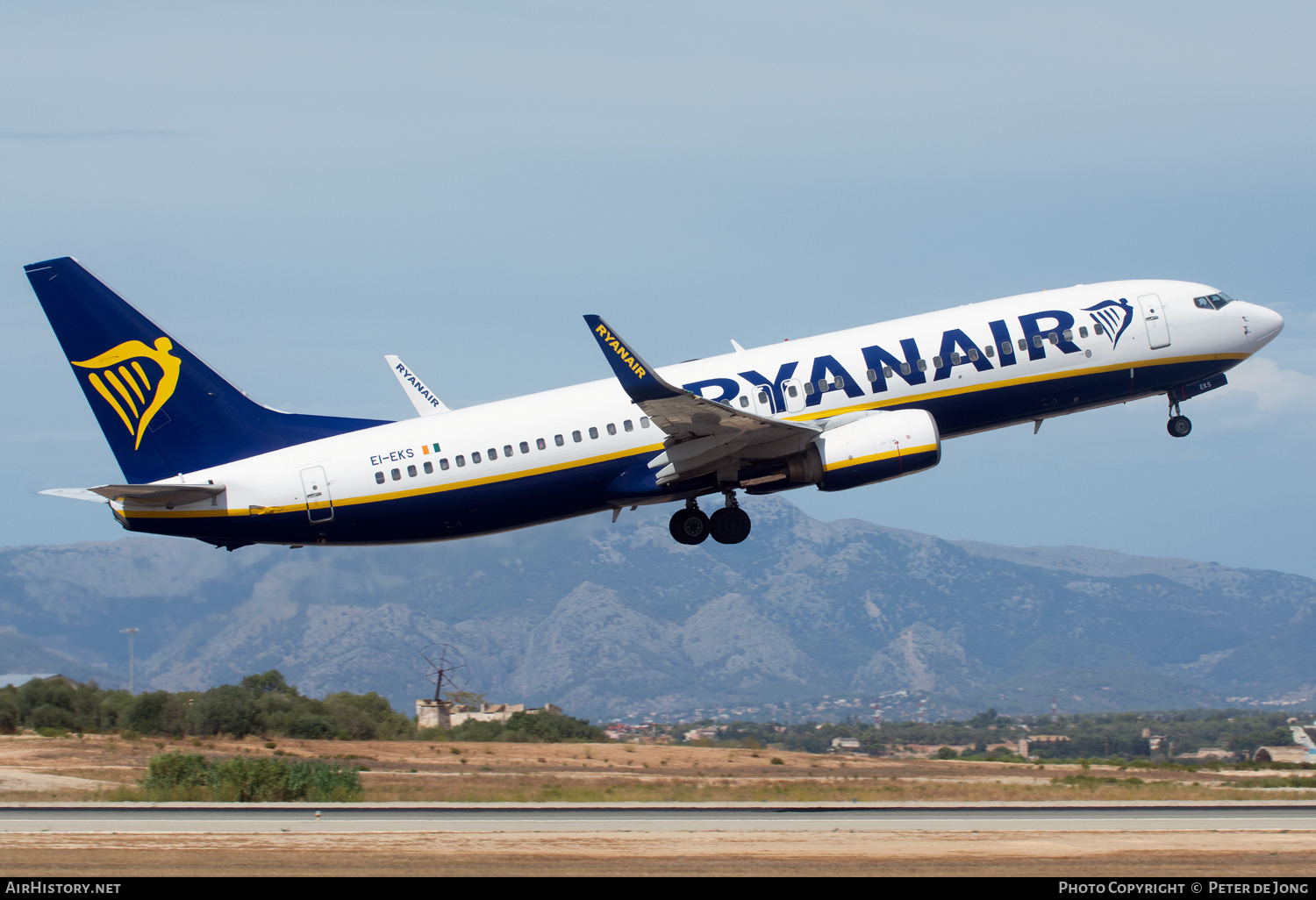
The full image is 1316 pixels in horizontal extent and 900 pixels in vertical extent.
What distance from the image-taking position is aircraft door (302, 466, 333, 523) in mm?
38281

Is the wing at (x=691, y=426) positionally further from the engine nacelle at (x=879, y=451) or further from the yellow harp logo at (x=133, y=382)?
the yellow harp logo at (x=133, y=382)

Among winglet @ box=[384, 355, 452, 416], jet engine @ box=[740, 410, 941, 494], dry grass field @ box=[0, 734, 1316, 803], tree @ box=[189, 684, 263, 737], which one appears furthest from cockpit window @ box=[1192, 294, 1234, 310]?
tree @ box=[189, 684, 263, 737]

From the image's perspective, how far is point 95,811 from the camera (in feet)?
115

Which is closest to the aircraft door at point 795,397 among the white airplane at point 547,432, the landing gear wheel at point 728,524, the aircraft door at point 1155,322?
the white airplane at point 547,432

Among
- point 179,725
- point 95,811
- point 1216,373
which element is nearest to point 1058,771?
point 1216,373

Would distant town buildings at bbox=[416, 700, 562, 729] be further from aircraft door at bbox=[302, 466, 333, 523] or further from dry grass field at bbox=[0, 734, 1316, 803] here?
aircraft door at bbox=[302, 466, 333, 523]

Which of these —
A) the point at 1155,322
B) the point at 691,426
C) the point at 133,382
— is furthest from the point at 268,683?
the point at 1155,322

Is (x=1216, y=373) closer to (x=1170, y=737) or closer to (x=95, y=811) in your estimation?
(x=95, y=811)

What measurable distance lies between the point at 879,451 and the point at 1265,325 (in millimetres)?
15777

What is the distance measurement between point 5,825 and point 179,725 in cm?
3697

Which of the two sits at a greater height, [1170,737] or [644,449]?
[644,449]

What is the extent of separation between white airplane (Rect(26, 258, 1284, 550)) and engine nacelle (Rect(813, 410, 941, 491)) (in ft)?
0.17

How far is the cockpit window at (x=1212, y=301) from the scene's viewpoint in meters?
43.3
